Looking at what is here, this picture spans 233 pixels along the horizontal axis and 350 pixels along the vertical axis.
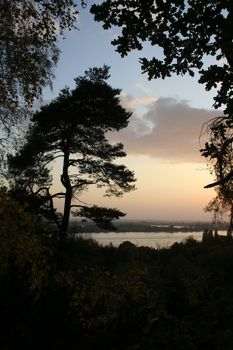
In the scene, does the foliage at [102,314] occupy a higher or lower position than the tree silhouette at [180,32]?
lower

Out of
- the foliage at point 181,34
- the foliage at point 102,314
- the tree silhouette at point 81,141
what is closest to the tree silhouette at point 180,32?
the foliage at point 181,34

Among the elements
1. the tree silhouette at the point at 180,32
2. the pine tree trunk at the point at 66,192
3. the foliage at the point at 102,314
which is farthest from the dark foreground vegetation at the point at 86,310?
the pine tree trunk at the point at 66,192

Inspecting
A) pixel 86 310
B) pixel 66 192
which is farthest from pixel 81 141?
pixel 86 310

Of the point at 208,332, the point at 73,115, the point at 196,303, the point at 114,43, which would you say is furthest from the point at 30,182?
the point at 114,43

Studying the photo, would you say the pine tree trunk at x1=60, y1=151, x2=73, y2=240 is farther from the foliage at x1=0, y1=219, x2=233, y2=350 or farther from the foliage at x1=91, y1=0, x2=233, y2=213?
the foliage at x1=91, y1=0, x2=233, y2=213

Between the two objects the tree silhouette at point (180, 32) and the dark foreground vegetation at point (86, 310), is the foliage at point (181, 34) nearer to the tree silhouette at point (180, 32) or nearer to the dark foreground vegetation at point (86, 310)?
the tree silhouette at point (180, 32)

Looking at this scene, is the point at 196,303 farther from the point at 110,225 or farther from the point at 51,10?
the point at 110,225

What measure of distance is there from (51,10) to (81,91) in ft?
49.6

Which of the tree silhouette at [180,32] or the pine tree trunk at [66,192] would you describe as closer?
the tree silhouette at [180,32]

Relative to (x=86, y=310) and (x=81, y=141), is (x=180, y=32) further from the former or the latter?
(x=81, y=141)

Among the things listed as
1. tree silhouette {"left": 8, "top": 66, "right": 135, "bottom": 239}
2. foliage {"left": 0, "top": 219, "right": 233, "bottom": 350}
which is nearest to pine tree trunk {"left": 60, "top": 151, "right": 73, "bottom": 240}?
tree silhouette {"left": 8, "top": 66, "right": 135, "bottom": 239}

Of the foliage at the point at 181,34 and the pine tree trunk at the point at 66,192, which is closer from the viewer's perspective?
the foliage at the point at 181,34

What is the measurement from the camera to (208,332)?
325 inches

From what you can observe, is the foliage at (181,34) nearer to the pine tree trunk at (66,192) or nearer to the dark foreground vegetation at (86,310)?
the dark foreground vegetation at (86,310)
